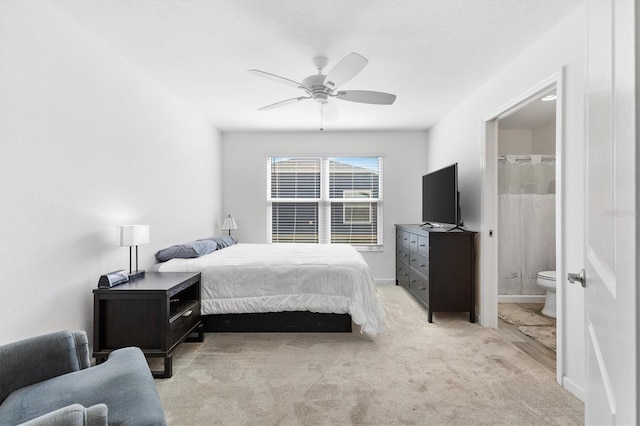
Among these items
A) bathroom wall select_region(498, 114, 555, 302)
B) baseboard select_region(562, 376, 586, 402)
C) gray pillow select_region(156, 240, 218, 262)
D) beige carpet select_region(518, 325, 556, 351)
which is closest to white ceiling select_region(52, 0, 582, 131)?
bathroom wall select_region(498, 114, 555, 302)

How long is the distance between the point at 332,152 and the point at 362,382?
3915 mm

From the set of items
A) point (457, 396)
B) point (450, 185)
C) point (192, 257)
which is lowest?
point (457, 396)

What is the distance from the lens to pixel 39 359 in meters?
1.45

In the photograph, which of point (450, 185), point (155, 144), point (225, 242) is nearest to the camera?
point (155, 144)

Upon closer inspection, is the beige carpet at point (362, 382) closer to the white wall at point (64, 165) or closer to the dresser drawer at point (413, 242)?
the white wall at point (64, 165)

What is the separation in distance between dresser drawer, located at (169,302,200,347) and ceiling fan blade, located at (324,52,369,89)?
2210 millimetres

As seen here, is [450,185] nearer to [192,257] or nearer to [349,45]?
[349,45]

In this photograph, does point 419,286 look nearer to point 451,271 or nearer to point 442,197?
point 451,271

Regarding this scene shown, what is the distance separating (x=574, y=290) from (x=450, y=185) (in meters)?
1.72

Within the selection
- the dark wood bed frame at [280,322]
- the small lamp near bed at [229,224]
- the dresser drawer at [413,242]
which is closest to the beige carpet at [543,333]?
the dresser drawer at [413,242]

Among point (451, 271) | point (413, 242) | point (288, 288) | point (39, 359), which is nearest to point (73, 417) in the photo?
point (39, 359)

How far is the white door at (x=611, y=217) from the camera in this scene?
0.65 m

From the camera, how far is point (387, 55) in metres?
2.79

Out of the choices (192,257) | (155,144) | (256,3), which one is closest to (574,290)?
(256,3)
